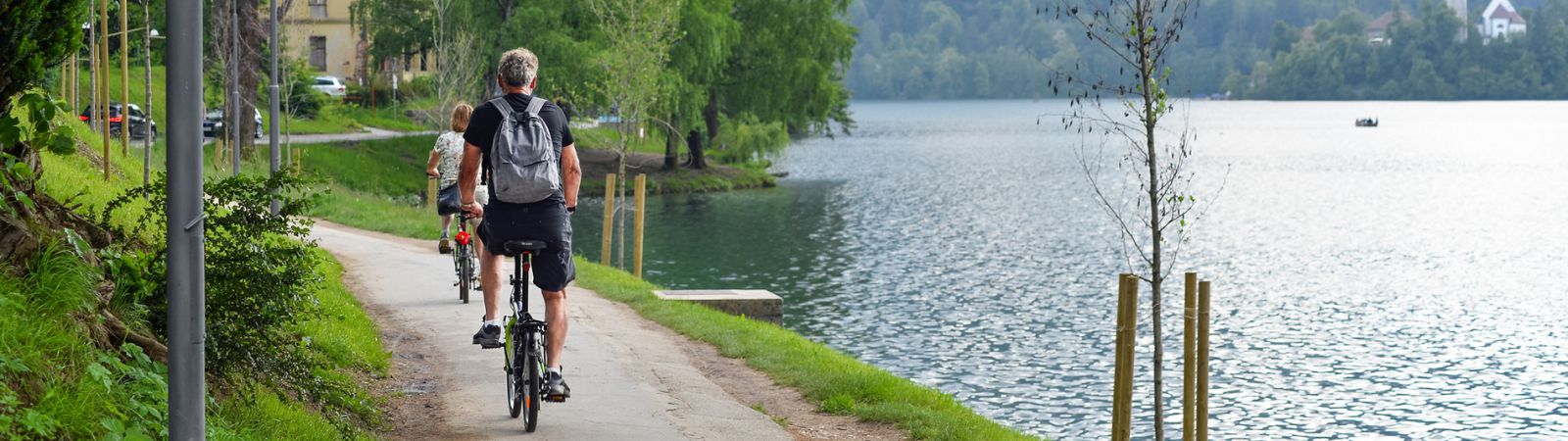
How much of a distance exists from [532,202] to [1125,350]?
3.43m

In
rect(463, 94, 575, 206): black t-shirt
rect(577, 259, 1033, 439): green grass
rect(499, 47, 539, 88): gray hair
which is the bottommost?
rect(577, 259, 1033, 439): green grass

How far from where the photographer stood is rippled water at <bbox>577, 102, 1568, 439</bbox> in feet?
57.7

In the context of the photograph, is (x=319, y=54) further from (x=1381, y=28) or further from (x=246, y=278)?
(x=1381, y=28)

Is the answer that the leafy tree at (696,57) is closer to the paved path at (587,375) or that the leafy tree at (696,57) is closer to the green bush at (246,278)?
the paved path at (587,375)

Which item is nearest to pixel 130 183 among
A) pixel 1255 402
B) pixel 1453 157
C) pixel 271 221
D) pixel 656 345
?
pixel 656 345

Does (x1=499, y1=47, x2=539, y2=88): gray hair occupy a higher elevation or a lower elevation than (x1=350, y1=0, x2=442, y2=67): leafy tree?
lower

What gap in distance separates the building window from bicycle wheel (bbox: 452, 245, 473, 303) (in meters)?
63.8

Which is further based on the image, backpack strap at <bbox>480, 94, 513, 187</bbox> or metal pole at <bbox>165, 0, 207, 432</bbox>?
backpack strap at <bbox>480, 94, 513, 187</bbox>

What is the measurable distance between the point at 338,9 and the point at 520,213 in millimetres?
69210

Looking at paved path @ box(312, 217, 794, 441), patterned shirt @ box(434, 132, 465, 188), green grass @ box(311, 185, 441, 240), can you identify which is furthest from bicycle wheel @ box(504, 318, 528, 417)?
green grass @ box(311, 185, 441, 240)

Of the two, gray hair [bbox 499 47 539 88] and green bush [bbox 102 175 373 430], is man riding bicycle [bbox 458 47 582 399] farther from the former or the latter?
green bush [bbox 102 175 373 430]

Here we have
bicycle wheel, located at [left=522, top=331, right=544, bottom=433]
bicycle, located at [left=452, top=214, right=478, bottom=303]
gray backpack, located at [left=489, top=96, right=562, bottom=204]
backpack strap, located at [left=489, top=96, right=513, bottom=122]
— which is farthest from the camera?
bicycle, located at [left=452, top=214, right=478, bottom=303]

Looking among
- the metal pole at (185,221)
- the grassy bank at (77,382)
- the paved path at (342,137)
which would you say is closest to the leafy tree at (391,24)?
the paved path at (342,137)

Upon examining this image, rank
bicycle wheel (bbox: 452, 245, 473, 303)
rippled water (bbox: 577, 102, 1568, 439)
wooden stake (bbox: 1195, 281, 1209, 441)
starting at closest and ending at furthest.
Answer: wooden stake (bbox: 1195, 281, 1209, 441) < bicycle wheel (bbox: 452, 245, 473, 303) < rippled water (bbox: 577, 102, 1568, 439)
